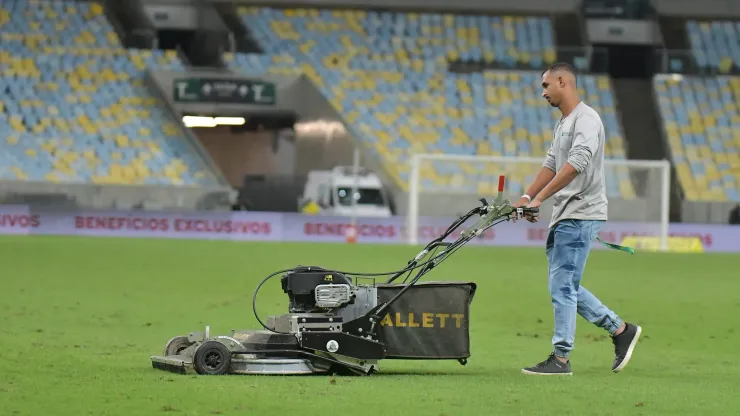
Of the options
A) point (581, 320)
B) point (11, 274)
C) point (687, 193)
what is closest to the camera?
point (581, 320)

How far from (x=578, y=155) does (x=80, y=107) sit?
109 feet

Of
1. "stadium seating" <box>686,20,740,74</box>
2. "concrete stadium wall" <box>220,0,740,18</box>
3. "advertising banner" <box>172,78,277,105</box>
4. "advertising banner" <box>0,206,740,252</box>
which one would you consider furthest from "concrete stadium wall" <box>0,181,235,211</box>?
"stadium seating" <box>686,20,740,74</box>

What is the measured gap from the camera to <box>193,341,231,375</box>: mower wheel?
9156 millimetres

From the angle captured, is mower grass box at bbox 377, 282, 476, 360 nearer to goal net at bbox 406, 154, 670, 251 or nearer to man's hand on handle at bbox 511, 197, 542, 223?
man's hand on handle at bbox 511, 197, 542, 223

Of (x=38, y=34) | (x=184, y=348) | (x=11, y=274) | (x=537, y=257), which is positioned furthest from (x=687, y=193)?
(x=184, y=348)

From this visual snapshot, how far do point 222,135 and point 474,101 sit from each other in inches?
317

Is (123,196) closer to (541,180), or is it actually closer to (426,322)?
(541,180)

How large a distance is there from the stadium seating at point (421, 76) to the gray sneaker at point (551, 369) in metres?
31.1

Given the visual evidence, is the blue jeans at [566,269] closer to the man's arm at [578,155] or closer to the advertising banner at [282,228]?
the man's arm at [578,155]

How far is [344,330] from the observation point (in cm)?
937

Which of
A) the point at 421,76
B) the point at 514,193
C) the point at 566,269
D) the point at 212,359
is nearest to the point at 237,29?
the point at 421,76

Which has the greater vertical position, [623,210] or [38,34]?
[38,34]

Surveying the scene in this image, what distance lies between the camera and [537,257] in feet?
92.9

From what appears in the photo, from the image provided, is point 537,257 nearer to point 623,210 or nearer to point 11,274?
point 623,210
